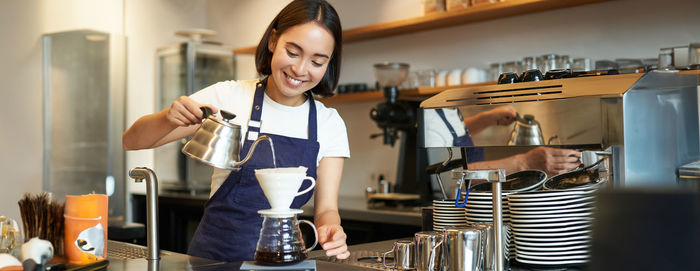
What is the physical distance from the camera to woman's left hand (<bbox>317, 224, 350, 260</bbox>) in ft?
4.94

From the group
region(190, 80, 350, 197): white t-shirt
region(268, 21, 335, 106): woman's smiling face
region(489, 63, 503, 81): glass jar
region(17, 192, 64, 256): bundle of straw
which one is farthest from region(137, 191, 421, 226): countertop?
region(17, 192, 64, 256): bundle of straw

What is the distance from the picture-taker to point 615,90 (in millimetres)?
1578

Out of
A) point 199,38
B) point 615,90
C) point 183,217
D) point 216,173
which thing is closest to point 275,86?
point 216,173

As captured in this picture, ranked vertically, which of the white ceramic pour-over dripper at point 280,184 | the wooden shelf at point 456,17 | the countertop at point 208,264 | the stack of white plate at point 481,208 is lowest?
the countertop at point 208,264

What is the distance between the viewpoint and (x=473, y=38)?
365cm

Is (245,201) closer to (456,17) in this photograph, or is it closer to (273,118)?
(273,118)

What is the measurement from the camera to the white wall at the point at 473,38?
2975mm

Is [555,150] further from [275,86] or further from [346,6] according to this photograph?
[346,6]

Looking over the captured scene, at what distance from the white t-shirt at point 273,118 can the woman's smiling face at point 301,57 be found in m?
0.16

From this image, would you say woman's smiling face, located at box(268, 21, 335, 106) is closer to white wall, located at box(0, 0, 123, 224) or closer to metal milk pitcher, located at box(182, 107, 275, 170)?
metal milk pitcher, located at box(182, 107, 275, 170)

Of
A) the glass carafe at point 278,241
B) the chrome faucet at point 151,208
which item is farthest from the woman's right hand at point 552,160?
the chrome faucet at point 151,208

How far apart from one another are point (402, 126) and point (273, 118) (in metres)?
1.64

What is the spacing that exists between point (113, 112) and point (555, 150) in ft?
11.2

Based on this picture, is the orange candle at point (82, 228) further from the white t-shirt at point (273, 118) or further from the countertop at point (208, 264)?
the white t-shirt at point (273, 118)
